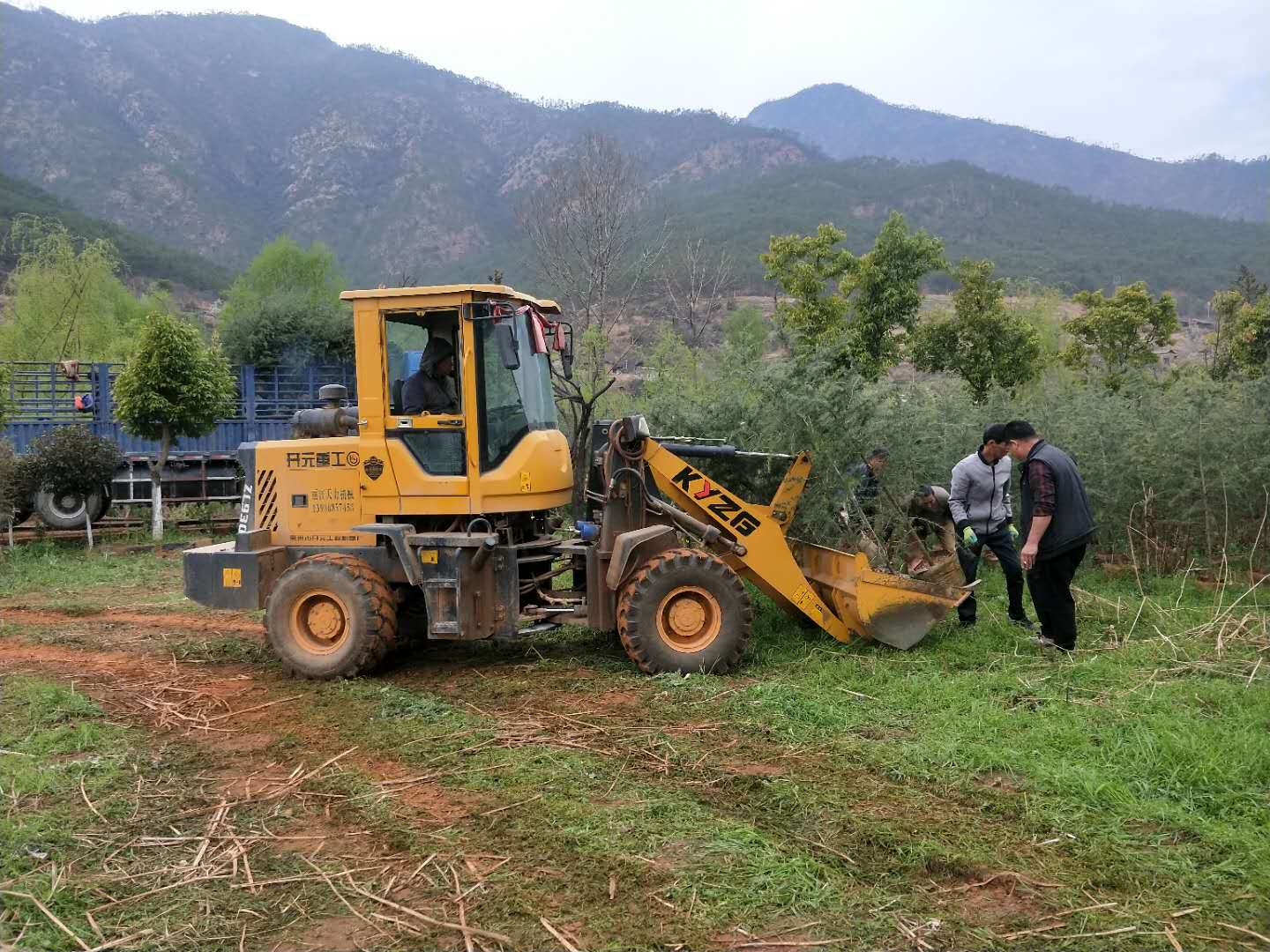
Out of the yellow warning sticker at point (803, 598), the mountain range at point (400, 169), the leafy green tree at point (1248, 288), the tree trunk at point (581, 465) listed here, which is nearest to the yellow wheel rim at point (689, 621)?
the yellow warning sticker at point (803, 598)

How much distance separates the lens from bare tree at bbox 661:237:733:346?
35062 mm

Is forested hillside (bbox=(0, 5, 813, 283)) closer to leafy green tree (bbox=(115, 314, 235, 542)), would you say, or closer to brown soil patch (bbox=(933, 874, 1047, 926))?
leafy green tree (bbox=(115, 314, 235, 542))

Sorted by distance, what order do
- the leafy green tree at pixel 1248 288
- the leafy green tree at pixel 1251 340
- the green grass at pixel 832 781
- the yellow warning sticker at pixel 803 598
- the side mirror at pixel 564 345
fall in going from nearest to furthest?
the green grass at pixel 832 781 → the yellow warning sticker at pixel 803 598 → the side mirror at pixel 564 345 → the leafy green tree at pixel 1251 340 → the leafy green tree at pixel 1248 288

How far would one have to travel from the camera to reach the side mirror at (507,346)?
647cm

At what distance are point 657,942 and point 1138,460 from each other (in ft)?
27.7

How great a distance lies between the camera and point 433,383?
6.88 m

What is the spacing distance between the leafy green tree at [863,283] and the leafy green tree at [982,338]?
101cm

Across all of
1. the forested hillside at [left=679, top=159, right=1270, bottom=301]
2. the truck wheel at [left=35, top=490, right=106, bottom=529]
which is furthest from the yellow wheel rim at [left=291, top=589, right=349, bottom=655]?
the forested hillside at [left=679, top=159, right=1270, bottom=301]

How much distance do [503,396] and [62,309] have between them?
32.8 m

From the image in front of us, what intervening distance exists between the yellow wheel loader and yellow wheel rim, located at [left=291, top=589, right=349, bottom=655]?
0.05 ft

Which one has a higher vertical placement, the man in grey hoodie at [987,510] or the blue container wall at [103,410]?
the blue container wall at [103,410]

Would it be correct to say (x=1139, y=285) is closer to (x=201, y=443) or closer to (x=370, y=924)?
(x=201, y=443)

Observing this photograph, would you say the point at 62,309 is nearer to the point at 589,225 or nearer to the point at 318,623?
the point at 589,225

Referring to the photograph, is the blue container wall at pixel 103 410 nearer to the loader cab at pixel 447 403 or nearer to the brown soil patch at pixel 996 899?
the loader cab at pixel 447 403
